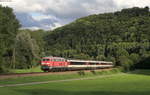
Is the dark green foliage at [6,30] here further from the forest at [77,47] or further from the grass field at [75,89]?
the grass field at [75,89]

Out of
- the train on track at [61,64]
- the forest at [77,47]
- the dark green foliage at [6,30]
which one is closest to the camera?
the train on track at [61,64]

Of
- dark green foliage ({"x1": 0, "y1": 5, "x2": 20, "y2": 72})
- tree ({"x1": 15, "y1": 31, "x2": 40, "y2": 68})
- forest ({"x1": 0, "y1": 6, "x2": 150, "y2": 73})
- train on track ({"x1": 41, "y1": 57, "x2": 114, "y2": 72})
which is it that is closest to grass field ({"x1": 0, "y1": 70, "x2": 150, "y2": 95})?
train on track ({"x1": 41, "y1": 57, "x2": 114, "y2": 72})

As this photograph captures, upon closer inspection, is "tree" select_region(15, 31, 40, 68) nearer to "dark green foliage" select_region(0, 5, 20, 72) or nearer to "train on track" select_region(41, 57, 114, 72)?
"dark green foliage" select_region(0, 5, 20, 72)

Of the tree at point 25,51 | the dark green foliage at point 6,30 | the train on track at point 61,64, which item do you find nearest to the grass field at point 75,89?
the train on track at point 61,64

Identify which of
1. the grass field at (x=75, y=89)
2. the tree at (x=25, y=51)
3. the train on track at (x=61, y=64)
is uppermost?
the tree at (x=25, y=51)

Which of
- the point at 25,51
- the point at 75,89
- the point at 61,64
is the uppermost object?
the point at 25,51

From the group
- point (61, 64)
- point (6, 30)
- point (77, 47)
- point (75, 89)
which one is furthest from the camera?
point (77, 47)

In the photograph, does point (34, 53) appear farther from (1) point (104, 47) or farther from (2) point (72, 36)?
(2) point (72, 36)

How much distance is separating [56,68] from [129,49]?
123 metres

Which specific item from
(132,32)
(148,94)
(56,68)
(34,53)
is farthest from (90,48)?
(148,94)

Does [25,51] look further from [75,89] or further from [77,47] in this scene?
[77,47]

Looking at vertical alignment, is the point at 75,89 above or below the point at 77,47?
below

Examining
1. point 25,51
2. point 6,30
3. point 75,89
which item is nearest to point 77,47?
point 25,51

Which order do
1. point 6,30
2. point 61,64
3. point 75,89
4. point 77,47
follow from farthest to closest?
point 77,47 < point 6,30 < point 61,64 < point 75,89
